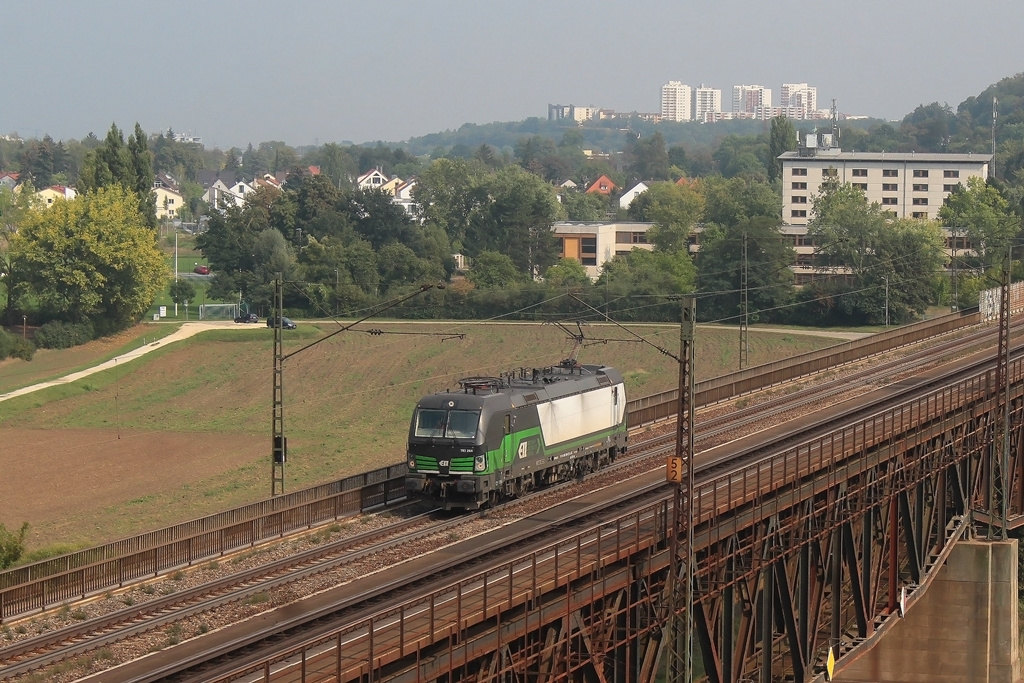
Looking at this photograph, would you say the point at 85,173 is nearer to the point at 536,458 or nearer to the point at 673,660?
the point at 536,458

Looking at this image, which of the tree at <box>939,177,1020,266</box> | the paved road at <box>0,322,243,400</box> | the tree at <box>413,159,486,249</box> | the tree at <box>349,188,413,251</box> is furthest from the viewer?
the tree at <box>413,159,486,249</box>

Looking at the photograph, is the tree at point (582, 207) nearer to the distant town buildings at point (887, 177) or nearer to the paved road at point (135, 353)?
the distant town buildings at point (887, 177)

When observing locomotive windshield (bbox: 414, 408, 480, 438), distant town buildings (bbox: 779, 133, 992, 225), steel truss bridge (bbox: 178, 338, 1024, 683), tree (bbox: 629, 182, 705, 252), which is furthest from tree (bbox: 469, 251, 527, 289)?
locomotive windshield (bbox: 414, 408, 480, 438)

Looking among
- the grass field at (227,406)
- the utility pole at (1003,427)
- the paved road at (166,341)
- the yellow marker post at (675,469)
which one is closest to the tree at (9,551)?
the grass field at (227,406)

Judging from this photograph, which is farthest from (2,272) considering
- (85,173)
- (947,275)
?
(947,275)

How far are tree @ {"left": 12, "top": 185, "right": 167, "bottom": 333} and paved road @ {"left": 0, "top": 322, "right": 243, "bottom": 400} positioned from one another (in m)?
5.27

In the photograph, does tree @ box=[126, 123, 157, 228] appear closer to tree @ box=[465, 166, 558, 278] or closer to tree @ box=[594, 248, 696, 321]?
tree @ box=[465, 166, 558, 278]

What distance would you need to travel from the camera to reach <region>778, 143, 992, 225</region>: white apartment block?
170625 millimetres

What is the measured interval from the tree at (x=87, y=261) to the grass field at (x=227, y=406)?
2.96m

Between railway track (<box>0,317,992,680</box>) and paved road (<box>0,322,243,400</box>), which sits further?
paved road (<box>0,322,243,400</box>)

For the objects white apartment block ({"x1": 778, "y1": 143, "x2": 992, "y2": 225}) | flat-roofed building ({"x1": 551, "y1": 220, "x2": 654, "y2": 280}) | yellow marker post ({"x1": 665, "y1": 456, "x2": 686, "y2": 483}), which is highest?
white apartment block ({"x1": 778, "y1": 143, "x2": 992, "y2": 225})

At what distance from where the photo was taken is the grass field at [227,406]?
59.8 meters

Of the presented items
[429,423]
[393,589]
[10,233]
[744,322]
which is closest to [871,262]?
[744,322]

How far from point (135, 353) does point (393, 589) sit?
7701 cm
